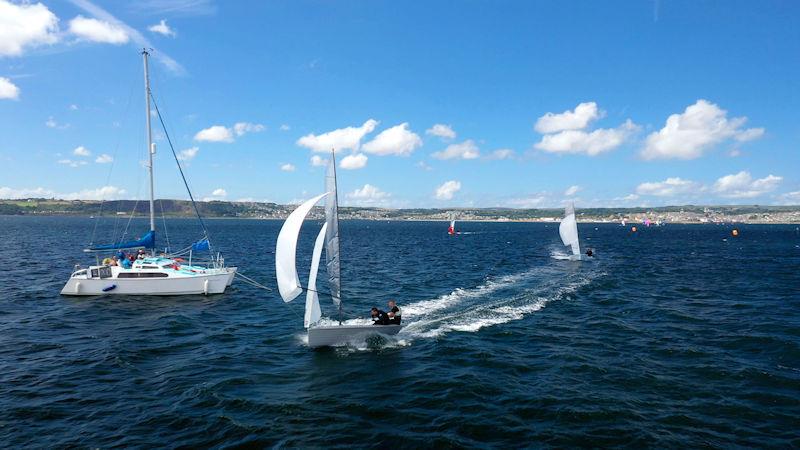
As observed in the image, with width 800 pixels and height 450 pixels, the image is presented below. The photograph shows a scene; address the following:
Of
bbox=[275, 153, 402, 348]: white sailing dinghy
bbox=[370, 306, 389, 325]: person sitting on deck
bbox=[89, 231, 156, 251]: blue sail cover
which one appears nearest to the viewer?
bbox=[275, 153, 402, 348]: white sailing dinghy

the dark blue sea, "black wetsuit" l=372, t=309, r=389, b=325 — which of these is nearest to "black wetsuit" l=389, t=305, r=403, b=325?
"black wetsuit" l=372, t=309, r=389, b=325

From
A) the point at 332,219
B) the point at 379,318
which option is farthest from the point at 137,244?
the point at 379,318

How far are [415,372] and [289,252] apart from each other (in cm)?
761

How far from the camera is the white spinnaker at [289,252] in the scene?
19.3 metres

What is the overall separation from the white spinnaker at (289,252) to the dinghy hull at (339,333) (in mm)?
2438

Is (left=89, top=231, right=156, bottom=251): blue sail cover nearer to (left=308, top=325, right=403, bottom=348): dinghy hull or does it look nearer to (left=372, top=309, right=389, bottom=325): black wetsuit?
(left=308, top=325, right=403, bottom=348): dinghy hull

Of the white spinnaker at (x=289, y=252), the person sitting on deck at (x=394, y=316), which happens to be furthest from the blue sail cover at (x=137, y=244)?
the person sitting on deck at (x=394, y=316)

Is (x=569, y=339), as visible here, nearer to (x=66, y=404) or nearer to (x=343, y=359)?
(x=343, y=359)

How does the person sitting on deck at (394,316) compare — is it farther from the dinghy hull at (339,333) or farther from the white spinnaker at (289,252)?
the white spinnaker at (289,252)

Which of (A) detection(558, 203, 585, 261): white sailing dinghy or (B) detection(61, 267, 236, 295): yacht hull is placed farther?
(A) detection(558, 203, 585, 261): white sailing dinghy

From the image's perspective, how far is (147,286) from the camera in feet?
106

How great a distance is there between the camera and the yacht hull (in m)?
31.8

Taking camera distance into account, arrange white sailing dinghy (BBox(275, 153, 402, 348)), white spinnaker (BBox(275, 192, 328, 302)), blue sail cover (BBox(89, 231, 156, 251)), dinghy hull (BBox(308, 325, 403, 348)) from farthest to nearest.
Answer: blue sail cover (BBox(89, 231, 156, 251)) → dinghy hull (BBox(308, 325, 403, 348)) → white sailing dinghy (BBox(275, 153, 402, 348)) → white spinnaker (BBox(275, 192, 328, 302))

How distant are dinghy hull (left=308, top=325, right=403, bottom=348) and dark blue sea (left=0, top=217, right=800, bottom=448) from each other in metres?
0.51
